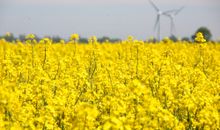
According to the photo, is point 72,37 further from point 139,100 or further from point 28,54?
point 139,100

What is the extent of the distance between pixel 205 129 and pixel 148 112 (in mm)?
723

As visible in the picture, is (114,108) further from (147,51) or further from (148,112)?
(147,51)

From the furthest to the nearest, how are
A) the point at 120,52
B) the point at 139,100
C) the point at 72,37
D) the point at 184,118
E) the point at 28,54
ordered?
1. the point at 120,52
2. the point at 28,54
3. the point at 72,37
4. the point at 184,118
5. the point at 139,100

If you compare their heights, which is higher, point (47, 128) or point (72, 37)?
point (72, 37)

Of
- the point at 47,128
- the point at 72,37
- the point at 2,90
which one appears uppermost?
the point at 72,37

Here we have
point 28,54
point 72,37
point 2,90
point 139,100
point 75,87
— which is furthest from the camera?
point 28,54

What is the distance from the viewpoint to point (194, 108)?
5.41 m

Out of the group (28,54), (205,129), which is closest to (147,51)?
(28,54)

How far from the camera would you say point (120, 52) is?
14.7 meters

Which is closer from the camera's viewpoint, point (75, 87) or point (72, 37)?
point (75, 87)

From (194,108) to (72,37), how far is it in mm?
5715

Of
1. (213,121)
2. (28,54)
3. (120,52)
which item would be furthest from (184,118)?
(120,52)

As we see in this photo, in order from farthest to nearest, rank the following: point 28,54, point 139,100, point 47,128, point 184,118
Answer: point 28,54 < point 184,118 < point 139,100 < point 47,128

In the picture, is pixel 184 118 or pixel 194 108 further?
pixel 184 118
